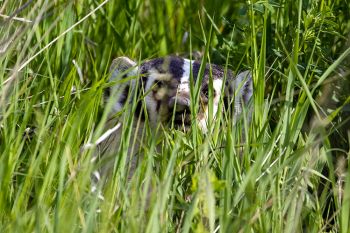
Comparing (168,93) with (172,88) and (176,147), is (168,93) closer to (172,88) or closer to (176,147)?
(172,88)

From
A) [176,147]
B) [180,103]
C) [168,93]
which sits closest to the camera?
[176,147]

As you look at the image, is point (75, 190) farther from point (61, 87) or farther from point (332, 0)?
point (332, 0)

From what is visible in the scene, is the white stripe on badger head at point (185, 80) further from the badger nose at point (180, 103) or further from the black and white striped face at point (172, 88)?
the badger nose at point (180, 103)

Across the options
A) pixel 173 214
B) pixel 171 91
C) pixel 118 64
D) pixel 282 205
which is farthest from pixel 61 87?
pixel 282 205

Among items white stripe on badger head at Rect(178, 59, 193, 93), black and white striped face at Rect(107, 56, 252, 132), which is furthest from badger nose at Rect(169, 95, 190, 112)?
white stripe on badger head at Rect(178, 59, 193, 93)

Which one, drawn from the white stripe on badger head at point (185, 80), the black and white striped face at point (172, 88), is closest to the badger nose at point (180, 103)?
the black and white striped face at point (172, 88)

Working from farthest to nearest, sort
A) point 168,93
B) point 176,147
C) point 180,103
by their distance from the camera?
point 168,93 < point 180,103 < point 176,147

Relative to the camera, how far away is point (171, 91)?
3664mm

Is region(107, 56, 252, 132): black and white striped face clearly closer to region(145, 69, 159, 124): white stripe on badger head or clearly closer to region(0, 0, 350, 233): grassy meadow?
region(145, 69, 159, 124): white stripe on badger head

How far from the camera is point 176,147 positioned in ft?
8.01

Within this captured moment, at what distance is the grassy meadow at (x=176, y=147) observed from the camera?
7.55 ft

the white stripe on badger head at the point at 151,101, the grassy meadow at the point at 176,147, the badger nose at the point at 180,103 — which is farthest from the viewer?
the white stripe on badger head at the point at 151,101

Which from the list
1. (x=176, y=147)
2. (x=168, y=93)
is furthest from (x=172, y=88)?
(x=176, y=147)

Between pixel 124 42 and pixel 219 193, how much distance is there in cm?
172
